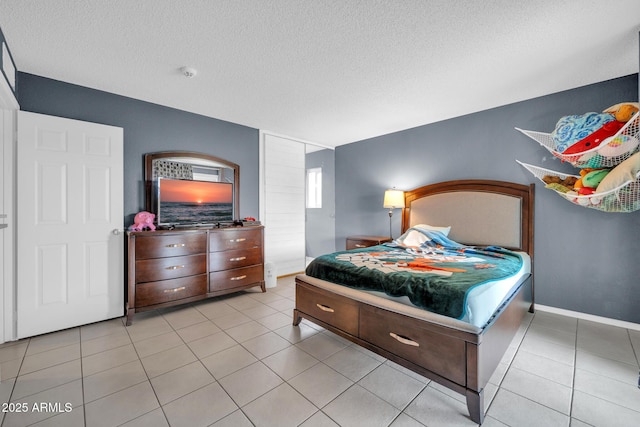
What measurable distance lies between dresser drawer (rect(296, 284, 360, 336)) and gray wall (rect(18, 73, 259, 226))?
206cm

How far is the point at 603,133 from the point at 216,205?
4226 millimetres

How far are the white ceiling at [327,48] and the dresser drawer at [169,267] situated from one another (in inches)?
75.4

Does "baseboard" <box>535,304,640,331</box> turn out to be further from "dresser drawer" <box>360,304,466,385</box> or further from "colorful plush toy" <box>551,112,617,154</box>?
"dresser drawer" <box>360,304,466,385</box>

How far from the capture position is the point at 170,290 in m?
3.07

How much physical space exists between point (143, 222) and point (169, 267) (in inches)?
22.9

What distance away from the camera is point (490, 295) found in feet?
5.90

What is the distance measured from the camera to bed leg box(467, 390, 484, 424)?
151 cm

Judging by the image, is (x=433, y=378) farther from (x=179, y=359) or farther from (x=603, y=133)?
(x=603, y=133)

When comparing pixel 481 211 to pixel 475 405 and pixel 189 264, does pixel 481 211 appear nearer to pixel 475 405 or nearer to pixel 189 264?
pixel 475 405

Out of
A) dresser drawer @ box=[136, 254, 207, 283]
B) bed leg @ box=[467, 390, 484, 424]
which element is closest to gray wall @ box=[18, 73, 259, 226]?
dresser drawer @ box=[136, 254, 207, 283]

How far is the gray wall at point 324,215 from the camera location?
5.73 meters

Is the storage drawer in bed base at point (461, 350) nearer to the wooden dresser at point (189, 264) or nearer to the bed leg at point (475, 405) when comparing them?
the bed leg at point (475, 405)

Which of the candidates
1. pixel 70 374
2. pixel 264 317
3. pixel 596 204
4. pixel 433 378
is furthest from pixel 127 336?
pixel 596 204

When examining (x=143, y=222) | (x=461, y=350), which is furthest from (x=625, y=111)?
(x=143, y=222)
